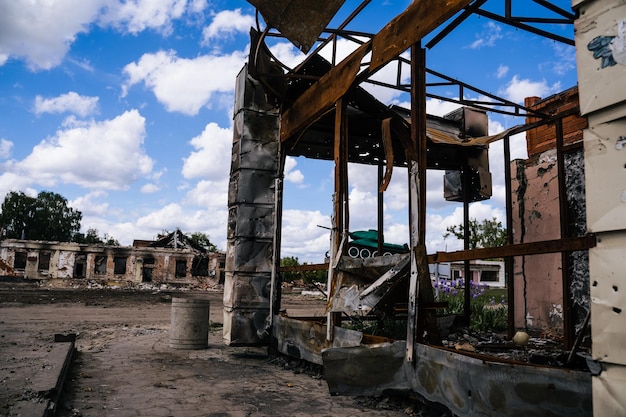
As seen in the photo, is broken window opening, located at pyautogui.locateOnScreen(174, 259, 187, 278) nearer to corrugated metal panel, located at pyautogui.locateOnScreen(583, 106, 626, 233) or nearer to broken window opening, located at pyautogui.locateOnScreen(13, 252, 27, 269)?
broken window opening, located at pyautogui.locateOnScreen(13, 252, 27, 269)

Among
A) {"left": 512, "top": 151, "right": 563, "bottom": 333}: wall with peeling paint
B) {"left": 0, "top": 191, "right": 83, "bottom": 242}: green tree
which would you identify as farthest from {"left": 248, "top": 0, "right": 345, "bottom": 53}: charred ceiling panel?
{"left": 0, "top": 191, "right": 83, "bottom": 242}: green tree

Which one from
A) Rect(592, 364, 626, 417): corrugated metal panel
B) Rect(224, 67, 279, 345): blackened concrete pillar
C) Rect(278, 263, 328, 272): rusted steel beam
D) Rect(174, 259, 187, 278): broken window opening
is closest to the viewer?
Rect(592, 364, 626, 417): corrugated metal panel

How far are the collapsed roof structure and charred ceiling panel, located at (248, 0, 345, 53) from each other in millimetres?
13

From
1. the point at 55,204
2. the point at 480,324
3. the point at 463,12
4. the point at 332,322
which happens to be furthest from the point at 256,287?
the point at 55,204

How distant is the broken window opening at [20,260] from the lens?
3338 cm

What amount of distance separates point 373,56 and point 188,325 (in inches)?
198

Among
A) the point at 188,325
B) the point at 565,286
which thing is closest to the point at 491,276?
the point at 188,325

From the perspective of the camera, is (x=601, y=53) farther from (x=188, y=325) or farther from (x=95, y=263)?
(x=95, y=263)

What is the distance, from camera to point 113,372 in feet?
19.5

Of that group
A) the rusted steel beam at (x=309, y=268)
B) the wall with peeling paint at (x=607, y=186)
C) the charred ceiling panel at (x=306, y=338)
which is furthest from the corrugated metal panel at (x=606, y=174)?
the rusted steel beam at (x=309, y=268)

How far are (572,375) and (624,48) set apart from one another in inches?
71.9

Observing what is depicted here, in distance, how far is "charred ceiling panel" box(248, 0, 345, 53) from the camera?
502 centimetres

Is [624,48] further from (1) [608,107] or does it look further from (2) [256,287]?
(2) [256,287]

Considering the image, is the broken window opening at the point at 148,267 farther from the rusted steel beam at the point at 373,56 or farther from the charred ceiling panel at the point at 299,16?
the charred ceiling panel at the point at 299,16
